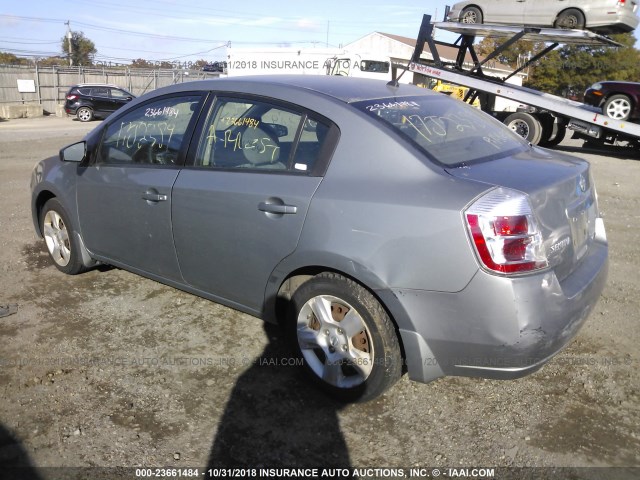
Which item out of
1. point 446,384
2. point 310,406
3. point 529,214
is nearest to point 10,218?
point 310,406

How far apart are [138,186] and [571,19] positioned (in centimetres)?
1181

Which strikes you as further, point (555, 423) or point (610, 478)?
point (555, 423)

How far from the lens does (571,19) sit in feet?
40.0

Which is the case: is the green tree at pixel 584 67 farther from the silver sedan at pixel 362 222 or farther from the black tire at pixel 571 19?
the silver sedan at pixel 362 222

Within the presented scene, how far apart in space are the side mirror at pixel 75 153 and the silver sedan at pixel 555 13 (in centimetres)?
1162

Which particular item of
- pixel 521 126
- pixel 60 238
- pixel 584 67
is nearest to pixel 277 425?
pixel 60 238

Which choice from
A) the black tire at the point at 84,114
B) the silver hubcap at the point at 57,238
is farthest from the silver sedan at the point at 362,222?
the black tire at the point at 84,114

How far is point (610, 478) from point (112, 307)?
11.3 feet

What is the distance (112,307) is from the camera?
13.8 feet

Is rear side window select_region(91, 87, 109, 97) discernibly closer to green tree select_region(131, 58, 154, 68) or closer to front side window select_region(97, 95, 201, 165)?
front side window select_region(97, 95, 201, 165)

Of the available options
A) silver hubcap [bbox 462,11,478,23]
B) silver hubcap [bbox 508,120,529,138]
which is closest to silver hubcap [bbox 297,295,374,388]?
silver hubcap [bbox 508,120,529,138]

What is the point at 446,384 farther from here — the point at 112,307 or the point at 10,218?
the point at 10,218

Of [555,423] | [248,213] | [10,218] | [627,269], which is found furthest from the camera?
[10,218]

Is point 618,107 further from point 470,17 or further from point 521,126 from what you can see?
point 470,17
